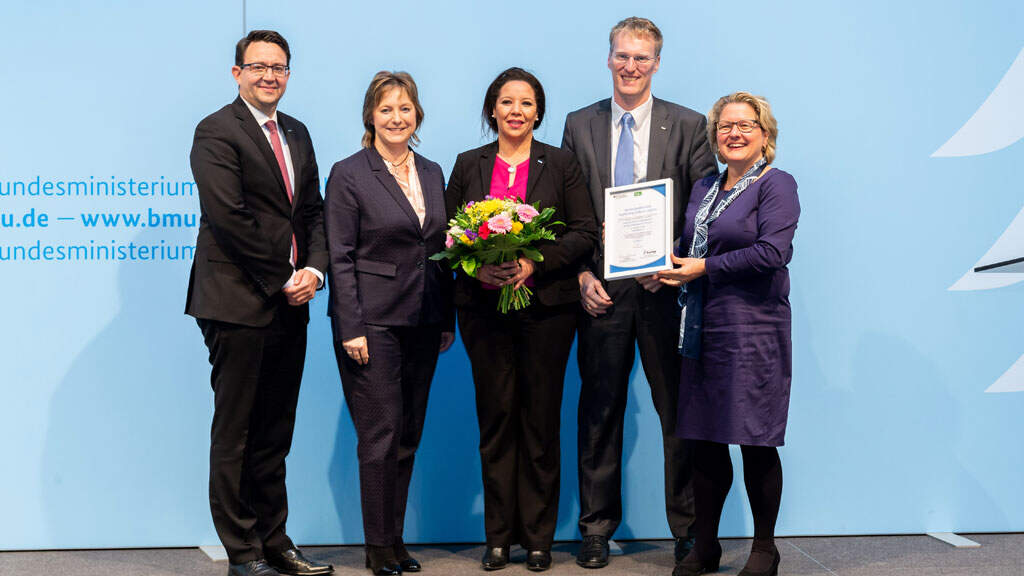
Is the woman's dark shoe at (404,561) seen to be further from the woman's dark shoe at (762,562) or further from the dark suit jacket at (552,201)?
the woman's dark shoe at (762,562)

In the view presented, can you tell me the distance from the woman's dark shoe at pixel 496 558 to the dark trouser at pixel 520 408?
24mm

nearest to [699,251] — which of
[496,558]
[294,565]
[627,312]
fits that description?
[627,312]

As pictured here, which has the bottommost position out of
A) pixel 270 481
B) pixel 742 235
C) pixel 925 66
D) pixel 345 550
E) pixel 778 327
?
pixel 345 550

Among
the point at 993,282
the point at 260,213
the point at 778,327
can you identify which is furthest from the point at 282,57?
the point at 993,282

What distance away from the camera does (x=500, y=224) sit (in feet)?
10.5

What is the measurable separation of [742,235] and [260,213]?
5.44ft

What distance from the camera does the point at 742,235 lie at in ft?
10.6

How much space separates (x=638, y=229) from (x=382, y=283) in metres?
0.92

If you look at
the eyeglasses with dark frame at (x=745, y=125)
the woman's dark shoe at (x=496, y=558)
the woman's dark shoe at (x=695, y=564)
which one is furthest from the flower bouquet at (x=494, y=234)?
the woman's dark shoe at (x=695, y=564)

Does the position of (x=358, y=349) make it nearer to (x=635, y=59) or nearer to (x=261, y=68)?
(x=261, y=68)

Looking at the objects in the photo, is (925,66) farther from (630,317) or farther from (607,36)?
(630,317)

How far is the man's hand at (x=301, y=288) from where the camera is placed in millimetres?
3326

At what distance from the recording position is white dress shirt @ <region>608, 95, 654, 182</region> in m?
3.70

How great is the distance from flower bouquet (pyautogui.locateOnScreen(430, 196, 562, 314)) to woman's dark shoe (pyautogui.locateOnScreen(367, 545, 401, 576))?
39.4 inches
